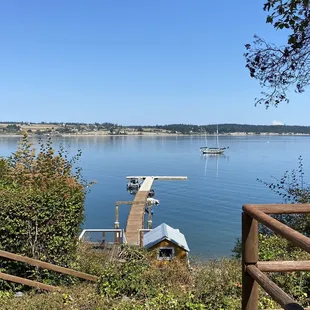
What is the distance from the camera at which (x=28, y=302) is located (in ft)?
12.9

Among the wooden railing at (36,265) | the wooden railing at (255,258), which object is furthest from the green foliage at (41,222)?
the wooden railing at (255,258)

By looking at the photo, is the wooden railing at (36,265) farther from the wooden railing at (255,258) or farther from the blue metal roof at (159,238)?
the blue metal roof at (159,238)

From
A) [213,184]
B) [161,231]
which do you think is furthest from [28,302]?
[213,184]

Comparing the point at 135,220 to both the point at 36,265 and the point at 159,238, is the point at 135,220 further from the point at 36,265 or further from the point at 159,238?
the point at 36,265

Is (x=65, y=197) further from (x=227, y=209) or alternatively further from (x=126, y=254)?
(x=227, y=209)

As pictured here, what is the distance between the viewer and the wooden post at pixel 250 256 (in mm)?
1732

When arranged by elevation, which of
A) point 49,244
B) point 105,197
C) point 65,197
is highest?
point 65,197

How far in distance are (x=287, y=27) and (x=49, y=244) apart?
13.7 ft

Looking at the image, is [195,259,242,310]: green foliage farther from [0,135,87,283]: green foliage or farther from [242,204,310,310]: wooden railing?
[242,204,310,310]: wooden railing

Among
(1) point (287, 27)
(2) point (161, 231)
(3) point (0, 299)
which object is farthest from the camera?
(2) point (161, 231)

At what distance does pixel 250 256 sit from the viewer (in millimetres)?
1734

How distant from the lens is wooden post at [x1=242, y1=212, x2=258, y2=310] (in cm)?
173

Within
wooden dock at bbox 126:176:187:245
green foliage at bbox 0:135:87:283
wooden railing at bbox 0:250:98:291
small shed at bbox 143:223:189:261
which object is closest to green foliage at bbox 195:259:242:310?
wooden railing at bbox 0:250:98:291

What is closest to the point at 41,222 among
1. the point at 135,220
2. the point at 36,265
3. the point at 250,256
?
the point at 36,265
